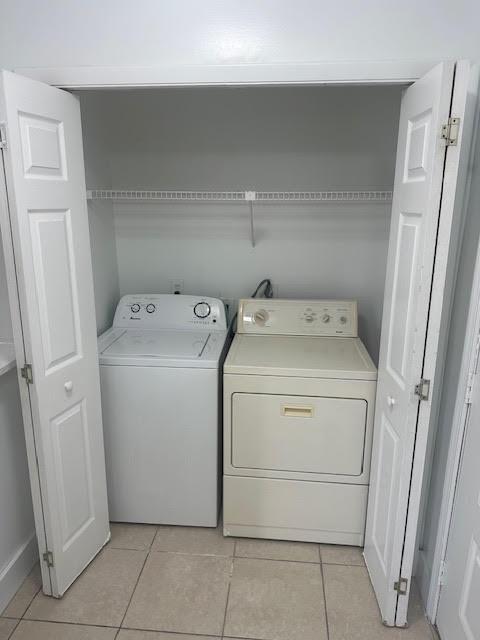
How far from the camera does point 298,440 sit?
196 centimetres

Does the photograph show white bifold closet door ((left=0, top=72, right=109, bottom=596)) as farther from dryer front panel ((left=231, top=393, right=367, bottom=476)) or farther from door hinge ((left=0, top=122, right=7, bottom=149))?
dryer front panel ((left=231, top=393, right=367, bottom=476))

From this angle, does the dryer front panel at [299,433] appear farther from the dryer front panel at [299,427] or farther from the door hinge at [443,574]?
the door hinge at [443,574]

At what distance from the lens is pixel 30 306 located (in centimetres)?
147

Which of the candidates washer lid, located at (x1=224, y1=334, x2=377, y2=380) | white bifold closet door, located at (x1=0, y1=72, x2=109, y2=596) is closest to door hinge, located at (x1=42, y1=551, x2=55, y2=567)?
white bifold closet door, located at (x1=0, y1=72, x2=109, y2=596)

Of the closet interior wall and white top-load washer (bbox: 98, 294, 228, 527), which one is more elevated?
the closet interior wall

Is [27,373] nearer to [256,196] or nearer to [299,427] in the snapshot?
[299,427]

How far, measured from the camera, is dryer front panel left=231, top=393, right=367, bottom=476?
1.91m

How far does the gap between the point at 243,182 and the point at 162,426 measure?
4.54ft

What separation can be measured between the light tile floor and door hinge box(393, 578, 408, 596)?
0.18 meters

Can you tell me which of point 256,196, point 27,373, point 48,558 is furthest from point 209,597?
point 256,196

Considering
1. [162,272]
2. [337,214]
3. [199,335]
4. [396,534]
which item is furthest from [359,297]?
[396,534]

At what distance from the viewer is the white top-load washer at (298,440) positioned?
74.5 inches

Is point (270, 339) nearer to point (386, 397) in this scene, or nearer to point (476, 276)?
point (386, 397)

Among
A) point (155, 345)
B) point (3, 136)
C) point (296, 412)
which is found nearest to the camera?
point (3, 136)
